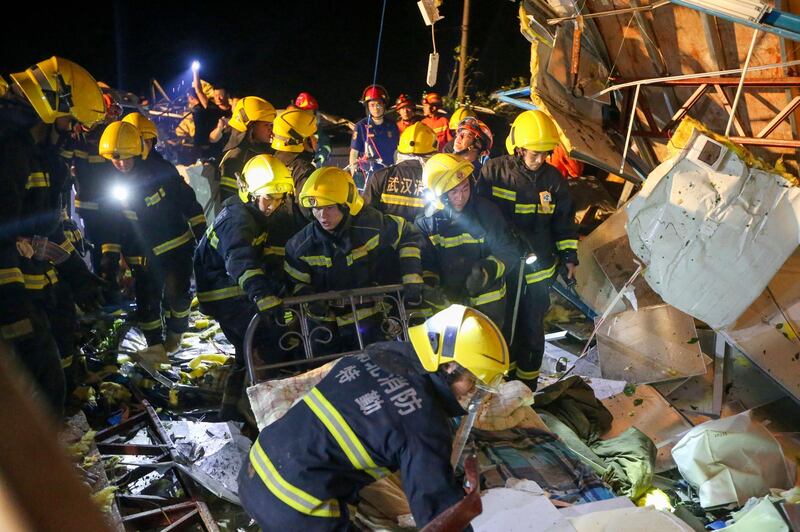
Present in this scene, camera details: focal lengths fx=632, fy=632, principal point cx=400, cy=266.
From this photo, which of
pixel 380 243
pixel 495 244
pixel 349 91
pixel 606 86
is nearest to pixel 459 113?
pixel 606 86

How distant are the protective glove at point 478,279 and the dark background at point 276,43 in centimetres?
1105

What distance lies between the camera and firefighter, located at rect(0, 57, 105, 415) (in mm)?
3877

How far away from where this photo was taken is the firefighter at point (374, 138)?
7.75m

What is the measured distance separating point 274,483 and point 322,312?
1.68 metres

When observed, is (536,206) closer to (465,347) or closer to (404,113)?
(465,347)

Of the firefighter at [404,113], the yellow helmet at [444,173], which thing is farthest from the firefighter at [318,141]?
the yellow helmet at [444,173]

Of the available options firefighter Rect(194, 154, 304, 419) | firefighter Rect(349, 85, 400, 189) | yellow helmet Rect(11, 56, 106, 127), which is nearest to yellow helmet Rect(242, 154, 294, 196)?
firefighter Rect(194, 154, 304, 419)

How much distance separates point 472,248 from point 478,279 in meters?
0.24

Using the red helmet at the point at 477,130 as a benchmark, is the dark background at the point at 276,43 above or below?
above

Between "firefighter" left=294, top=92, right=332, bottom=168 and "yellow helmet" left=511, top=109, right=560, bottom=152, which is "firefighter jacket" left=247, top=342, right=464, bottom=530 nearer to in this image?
"yellow helmet" left=511, top=109, right=560, bottom=152

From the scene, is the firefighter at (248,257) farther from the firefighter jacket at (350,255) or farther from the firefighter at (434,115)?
the firefighter at (434,115)

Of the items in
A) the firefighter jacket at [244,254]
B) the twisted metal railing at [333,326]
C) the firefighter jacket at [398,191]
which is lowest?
the twisted metal railing at [333,326]

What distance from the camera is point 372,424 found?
2.45 meters

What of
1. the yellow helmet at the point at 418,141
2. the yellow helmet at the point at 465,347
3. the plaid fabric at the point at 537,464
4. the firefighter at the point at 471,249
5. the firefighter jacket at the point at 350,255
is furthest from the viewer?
the yellow helmet at the point at 418,141
